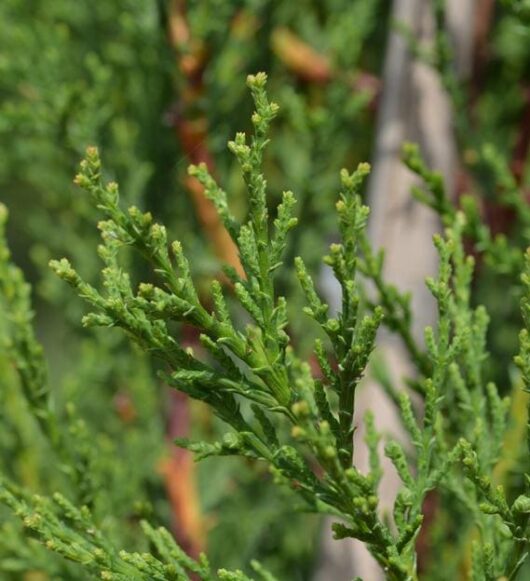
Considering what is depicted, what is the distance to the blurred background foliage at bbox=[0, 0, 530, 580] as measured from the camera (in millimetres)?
2117

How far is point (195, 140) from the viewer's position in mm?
2201

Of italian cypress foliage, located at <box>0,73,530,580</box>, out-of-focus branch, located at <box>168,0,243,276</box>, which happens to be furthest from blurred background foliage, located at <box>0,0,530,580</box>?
italian cypress foliage, located at <box>0,73,530,580</box>

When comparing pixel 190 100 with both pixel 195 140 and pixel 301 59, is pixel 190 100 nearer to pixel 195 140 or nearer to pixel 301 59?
pixel 195 140

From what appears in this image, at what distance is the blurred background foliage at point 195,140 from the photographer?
2.12m

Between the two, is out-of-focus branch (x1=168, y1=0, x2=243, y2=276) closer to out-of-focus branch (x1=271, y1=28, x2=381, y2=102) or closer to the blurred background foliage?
the blurred background foliage

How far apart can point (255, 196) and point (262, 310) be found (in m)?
0.14

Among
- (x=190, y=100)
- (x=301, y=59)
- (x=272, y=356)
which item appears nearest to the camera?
(x=272, y=356)

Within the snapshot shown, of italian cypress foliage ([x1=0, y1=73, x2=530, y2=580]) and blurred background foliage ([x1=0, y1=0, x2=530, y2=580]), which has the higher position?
blurred background foliage ([x1=0, y1=0, x2=530, y2=580])

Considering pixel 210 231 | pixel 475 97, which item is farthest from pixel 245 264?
pixel 475 97

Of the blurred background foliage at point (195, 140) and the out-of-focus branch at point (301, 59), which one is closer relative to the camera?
the blurred background foliage at point (195, 140)

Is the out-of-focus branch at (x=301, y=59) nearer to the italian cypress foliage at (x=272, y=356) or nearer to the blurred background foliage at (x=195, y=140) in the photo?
the blurred background foliage at (x=195, y=140)

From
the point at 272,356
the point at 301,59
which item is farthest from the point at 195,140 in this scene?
the point at 272,356

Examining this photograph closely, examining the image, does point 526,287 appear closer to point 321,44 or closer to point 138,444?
point 138,444

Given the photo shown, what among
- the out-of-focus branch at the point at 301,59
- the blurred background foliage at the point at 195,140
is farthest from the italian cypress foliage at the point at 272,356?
the out-of-focus branch at the point at 301,59
